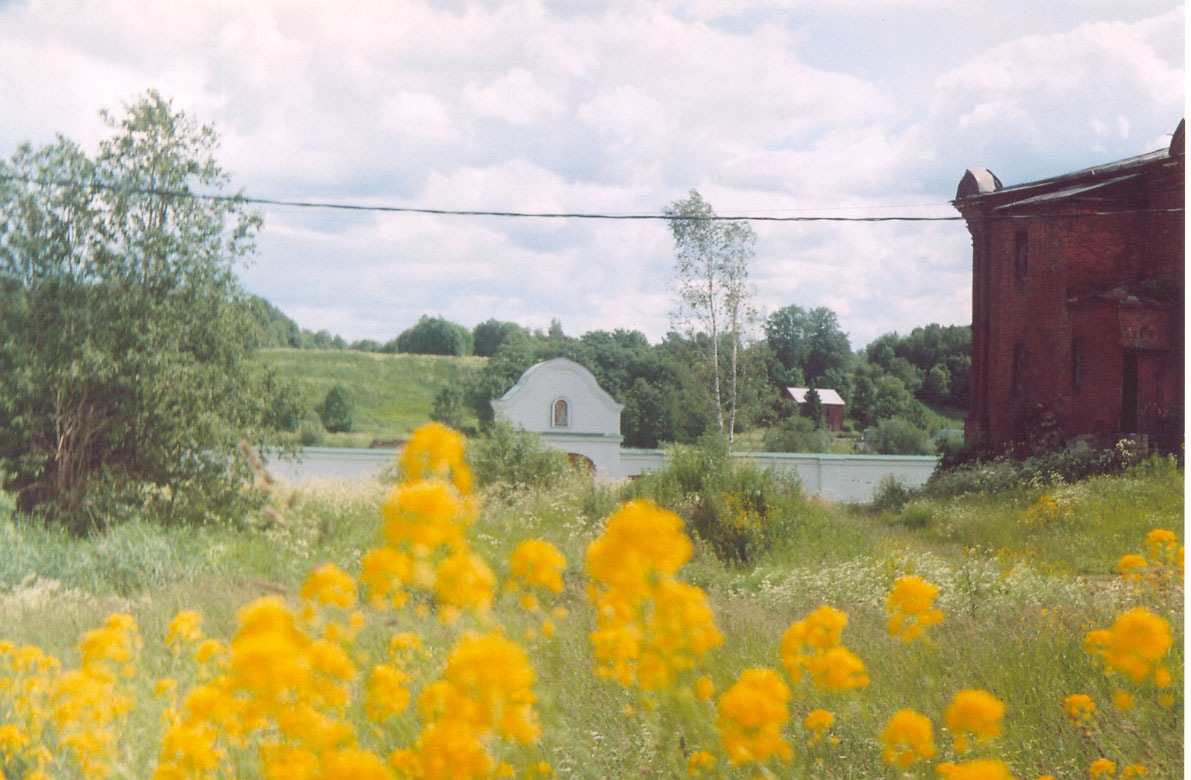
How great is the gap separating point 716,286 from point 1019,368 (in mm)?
881

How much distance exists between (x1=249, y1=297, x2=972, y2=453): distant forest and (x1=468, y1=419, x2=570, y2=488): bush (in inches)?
2.6

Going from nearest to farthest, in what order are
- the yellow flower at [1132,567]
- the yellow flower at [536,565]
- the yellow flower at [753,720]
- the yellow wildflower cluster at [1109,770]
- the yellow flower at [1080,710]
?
the yellow flower at [753,720], the yellow flower at [536,565], the yellow wildflower cluster at [1109,770], the yellow flower at [1080,710], the yellow flower at [1132,567]

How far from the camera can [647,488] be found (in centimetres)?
276

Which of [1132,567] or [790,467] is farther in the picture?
[790,467]

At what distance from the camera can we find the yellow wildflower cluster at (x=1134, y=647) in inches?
91.4

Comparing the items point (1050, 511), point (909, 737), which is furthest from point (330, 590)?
point (1050, 511)

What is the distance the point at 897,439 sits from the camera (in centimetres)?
277

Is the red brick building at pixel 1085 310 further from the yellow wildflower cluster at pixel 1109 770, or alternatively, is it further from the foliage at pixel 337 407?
the foliage at pixel 337 407

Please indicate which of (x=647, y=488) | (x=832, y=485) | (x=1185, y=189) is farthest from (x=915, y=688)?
(x=1185, y=189)

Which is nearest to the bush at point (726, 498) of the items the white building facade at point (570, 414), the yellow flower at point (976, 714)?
the white building facade at point (570, 414)

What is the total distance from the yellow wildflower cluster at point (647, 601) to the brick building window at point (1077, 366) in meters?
1.40

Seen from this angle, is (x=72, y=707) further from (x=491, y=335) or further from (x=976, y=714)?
(x=976, y=714)

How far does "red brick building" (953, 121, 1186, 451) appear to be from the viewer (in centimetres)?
267

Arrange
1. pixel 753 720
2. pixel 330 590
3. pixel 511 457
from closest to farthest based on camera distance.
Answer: pixel 753 720 < pixel 330 590 < pixel 511 457
